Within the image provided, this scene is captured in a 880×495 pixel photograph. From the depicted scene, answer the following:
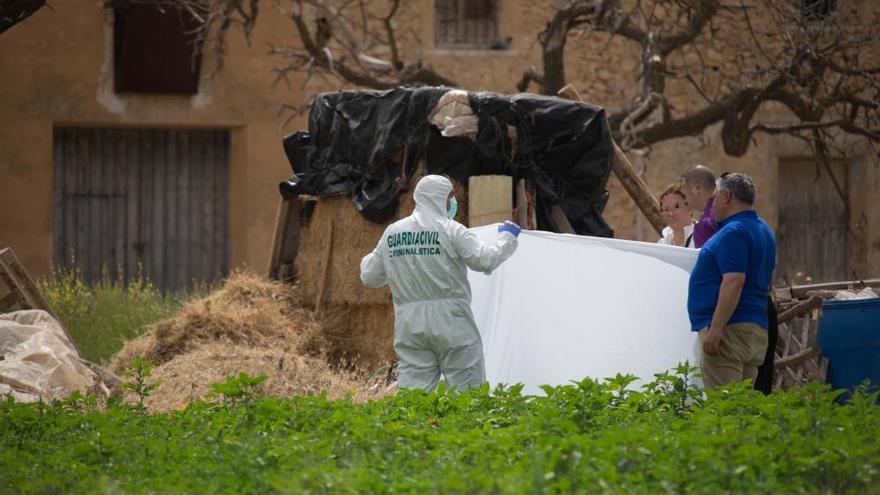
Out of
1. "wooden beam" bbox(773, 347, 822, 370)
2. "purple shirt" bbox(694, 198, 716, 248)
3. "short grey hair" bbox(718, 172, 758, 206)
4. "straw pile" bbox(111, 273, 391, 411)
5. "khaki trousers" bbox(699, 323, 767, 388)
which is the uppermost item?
"short grey hair" bbox(718, 172, 758, 206)

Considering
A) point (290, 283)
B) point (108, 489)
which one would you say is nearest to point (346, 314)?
point (290, 283)

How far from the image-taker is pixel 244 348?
1075cm

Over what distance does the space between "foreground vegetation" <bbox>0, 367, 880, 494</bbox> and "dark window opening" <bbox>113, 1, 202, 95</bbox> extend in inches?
409

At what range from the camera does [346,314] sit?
1158 centimetres

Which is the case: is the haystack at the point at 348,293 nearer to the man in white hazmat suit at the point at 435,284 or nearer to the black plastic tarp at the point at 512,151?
the black plastic tarp at the point at 512,151

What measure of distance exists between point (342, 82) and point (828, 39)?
18.9 feet

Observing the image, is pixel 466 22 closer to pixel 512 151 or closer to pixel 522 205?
pixel 512 151

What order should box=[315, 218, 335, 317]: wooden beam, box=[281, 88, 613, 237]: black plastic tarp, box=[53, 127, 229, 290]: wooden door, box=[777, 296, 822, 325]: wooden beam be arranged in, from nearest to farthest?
box=[777, 296, 822, 325]: wooden beam, box=[281, 88, 613, 237]: black plastic tarp, box=[315, 218, 335, 317]: wooden beam, box=[53, 127, 229, 290]: wooden door

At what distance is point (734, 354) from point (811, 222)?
11.6 meters

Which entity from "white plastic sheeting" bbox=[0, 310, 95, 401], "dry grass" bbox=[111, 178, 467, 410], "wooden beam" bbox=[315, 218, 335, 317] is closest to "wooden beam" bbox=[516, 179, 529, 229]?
"dry grass" bbox=[111, 178, 467, 410]

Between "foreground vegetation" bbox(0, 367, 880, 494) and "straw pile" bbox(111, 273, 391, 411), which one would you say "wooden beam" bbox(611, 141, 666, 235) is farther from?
"foreground vegetation" bbox(0, 367, 880, 494)

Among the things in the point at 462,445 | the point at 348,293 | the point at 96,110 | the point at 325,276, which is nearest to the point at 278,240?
the point at 325,276

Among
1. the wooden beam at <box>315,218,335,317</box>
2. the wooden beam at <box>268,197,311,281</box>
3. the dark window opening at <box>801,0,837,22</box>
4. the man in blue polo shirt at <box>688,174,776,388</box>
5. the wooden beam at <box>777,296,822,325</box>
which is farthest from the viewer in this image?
the dark window opening at <box>801,0,837,22</box>

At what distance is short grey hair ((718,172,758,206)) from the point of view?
771 cm
